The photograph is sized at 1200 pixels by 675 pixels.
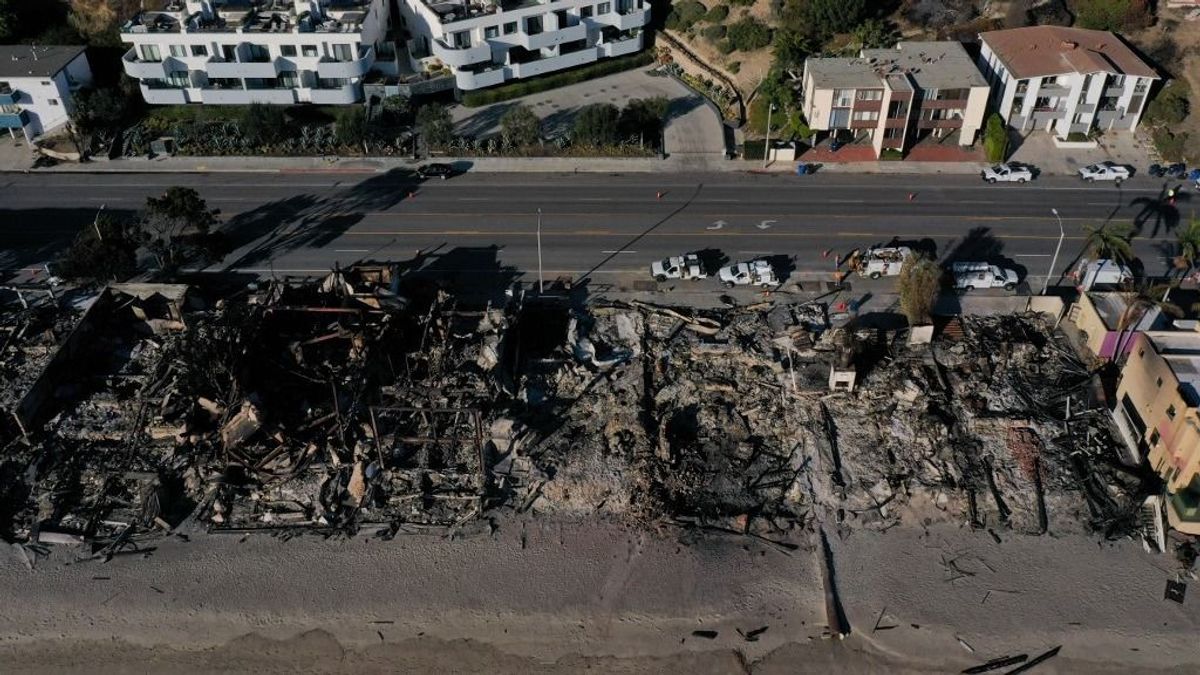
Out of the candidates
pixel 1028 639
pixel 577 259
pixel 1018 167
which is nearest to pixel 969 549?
pixel 1028 639

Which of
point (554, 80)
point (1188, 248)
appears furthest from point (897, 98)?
point (554, 80)

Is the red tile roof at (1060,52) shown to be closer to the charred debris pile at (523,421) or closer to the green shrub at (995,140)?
the green shrub at (995,140)

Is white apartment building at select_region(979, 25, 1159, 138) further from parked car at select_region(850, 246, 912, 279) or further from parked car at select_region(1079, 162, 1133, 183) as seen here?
parked car at select_region(850, 246, 912, 279)

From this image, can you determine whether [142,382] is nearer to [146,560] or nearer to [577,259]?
[146,560]

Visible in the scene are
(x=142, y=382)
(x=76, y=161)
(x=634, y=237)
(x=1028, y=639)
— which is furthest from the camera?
(x=76, y=161)

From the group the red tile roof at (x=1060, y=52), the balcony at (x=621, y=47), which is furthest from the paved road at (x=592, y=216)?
the balcony at (x=621, y=47)

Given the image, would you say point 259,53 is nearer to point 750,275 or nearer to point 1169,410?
point 750,275
